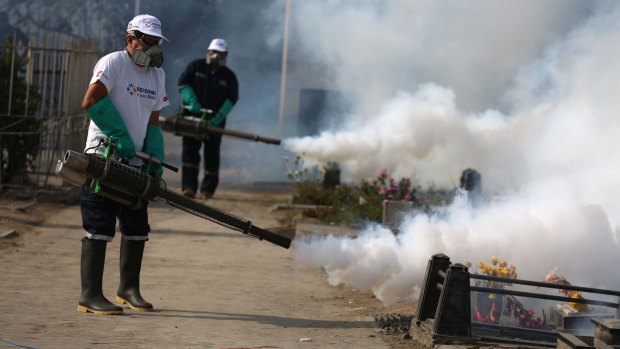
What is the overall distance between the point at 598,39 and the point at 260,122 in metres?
11.2

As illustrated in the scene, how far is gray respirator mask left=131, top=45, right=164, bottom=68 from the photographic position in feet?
24.6

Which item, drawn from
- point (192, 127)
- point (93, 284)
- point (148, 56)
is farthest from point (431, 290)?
point (192, 127)

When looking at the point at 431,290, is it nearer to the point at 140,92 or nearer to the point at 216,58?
the point at 140,92

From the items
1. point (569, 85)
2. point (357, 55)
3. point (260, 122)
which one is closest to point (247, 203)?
point (569, 85)

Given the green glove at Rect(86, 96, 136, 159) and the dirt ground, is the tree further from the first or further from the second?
the green glove at Rect(86, 96, 136, 159)

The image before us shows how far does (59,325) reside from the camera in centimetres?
679

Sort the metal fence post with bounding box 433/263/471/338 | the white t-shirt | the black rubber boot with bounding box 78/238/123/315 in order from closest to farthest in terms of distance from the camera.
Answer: the metal fence post with bounding box 433/263/471/338 → the black rubber boot with bounding box 78/238/123/315 → the white t-shirt

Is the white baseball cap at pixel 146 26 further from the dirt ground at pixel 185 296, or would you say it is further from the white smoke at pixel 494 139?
the white smoke at pixel 494 139

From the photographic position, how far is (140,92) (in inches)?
A: 299

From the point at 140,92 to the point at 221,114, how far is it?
262 inches

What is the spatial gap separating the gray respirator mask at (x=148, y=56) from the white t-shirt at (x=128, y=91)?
7cm

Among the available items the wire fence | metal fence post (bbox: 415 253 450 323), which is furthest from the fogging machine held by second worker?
metal fence post (bbox: 415 253 450 323)

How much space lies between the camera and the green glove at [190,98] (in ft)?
46.2

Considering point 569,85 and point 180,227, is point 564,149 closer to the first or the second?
point 569,85
